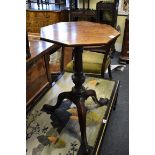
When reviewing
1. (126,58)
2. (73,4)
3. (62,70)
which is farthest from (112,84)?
(73,4)

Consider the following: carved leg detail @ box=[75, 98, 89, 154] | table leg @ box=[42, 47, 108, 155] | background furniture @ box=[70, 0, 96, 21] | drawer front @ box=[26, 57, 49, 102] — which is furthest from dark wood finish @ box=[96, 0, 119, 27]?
carved leg detail @ box=[75, 98, 89, 154]

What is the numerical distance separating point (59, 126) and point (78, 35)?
80 cm

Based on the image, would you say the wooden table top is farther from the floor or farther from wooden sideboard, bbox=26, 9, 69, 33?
wooden sideboard, bbox=26, 9, 69, 33

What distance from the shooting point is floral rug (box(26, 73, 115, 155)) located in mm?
1520

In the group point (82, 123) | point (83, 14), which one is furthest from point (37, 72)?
point (83, 14)

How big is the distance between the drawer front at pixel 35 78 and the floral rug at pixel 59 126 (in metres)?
0.12

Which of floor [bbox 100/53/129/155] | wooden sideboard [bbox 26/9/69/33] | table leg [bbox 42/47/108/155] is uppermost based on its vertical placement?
wooden sideboard [bbox 26/9/69/33]

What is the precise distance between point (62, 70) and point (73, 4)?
75.0 inches

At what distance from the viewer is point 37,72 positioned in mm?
2078

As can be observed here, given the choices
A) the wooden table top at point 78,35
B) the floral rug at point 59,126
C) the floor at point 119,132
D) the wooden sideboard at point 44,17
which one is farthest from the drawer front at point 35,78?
the wooden sideboard at point 44,17

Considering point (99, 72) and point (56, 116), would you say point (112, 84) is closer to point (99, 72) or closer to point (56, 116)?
point (99, 72)

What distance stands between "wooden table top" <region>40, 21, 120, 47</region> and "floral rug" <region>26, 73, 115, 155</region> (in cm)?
75

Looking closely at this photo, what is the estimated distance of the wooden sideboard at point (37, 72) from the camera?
1920mm
